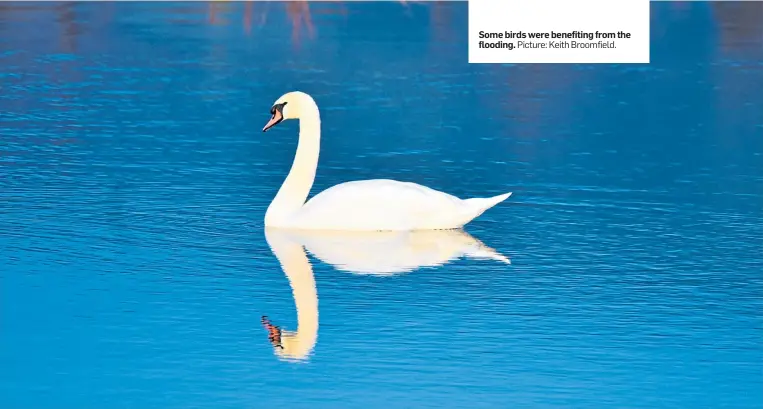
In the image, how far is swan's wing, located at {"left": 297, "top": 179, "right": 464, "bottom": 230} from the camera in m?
10.9

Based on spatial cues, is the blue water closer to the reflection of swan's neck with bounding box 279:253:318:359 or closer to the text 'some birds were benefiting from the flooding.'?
the reflection of swan's neck with bounding box 279:253:318:359

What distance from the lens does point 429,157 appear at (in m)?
13.5

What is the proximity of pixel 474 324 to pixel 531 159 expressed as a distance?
4924 millimetres

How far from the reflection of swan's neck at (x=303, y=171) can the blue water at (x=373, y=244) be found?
359 millimetres

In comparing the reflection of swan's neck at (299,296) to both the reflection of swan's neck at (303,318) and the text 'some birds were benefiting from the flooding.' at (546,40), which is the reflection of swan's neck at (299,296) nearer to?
the reflection of swan's neck at (303,318)

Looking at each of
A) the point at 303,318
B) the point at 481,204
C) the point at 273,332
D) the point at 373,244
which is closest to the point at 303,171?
the point at 373,244

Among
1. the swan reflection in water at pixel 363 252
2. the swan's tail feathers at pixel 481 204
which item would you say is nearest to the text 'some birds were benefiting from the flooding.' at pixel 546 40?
the swan's tail feathers at pixel 481 204

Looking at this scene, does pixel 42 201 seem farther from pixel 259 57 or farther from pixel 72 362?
pixel 259 57

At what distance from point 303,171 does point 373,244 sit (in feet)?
3.39

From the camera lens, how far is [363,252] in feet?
34.7

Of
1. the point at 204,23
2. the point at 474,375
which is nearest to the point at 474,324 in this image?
the point at 474,375
